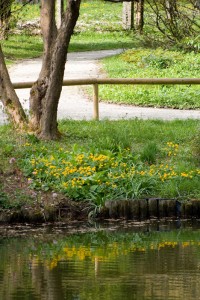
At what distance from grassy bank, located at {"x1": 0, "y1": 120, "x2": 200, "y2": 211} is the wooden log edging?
0.71ft

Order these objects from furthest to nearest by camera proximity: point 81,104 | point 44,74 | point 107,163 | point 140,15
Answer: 1. point 140,15
2. point 81,104
3. point 44,74
4. point 107,163

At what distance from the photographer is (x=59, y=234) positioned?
12.7m

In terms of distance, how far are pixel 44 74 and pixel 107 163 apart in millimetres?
2638

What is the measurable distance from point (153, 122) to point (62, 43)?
10.2 feet

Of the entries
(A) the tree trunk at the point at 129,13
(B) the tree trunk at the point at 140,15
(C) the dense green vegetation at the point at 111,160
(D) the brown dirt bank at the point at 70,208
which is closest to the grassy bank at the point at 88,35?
(A) the tree trunk at the point at 129,13

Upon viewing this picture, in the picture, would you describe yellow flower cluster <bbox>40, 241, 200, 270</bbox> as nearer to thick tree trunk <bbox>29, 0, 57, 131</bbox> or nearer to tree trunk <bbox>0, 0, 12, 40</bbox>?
thick tree trunk <bbox>29, 0, 57, 131</bbox>

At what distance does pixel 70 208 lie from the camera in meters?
13.7

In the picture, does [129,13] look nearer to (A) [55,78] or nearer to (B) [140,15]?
(B) [140,15]

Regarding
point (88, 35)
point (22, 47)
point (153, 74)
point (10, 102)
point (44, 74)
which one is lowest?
point (88, 35)

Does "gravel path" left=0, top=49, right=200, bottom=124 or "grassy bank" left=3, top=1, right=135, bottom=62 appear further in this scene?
"grassy bank" left=3, top=1, right=135, bottom=62

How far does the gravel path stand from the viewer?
21.1 metres

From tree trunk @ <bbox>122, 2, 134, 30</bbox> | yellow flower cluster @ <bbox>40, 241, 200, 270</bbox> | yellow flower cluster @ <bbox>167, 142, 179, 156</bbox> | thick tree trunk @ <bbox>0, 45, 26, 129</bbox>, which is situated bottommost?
tree trunk @ <bbox>122, 2, 134, 30</bbox>

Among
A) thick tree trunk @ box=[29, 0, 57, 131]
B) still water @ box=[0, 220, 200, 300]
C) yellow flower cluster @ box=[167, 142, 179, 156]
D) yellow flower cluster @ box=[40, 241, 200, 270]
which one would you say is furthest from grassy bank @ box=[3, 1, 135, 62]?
yellow flower cluster @ box=[40, 241, 200, 270]

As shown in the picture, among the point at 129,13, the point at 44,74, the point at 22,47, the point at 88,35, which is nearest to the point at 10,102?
the point at 44,74
